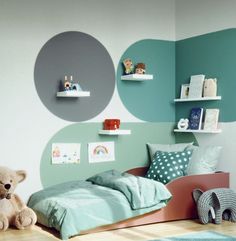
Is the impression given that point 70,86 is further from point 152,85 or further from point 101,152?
point 152,85

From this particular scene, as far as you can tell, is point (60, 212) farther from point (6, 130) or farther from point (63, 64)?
point (63, 64)

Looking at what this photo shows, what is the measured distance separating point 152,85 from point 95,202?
175cm

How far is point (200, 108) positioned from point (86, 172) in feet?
4.47

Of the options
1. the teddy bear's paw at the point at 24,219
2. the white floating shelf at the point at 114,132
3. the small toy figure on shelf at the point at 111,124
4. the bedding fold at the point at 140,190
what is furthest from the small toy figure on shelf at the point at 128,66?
the teddy bear's paw at the point at 24,219

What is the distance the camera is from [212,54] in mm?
4832

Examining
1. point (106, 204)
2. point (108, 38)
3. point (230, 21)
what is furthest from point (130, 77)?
point (106, 204)

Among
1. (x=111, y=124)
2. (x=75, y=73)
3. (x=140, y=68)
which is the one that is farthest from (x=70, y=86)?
(x=140, y=68)

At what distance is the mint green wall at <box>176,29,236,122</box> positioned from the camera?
4617 millimetres

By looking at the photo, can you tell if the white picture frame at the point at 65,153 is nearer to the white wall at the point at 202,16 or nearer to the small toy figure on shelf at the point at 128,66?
the small toy figure on shelf at the point at 128,66

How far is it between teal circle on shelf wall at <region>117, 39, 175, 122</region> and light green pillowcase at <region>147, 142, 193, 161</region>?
0.30 meters

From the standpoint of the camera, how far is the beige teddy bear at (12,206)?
13.0ft

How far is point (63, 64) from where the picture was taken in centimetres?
466

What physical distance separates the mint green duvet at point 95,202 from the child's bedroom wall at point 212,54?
950mm

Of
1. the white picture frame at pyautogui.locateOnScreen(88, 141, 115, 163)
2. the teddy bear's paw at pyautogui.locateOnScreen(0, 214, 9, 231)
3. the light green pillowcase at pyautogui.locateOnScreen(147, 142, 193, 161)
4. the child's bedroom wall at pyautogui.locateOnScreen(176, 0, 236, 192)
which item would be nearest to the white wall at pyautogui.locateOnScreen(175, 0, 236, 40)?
the child's bedroom wall at pyautogui.locateOnScreen(176, 0, 236, 192)
